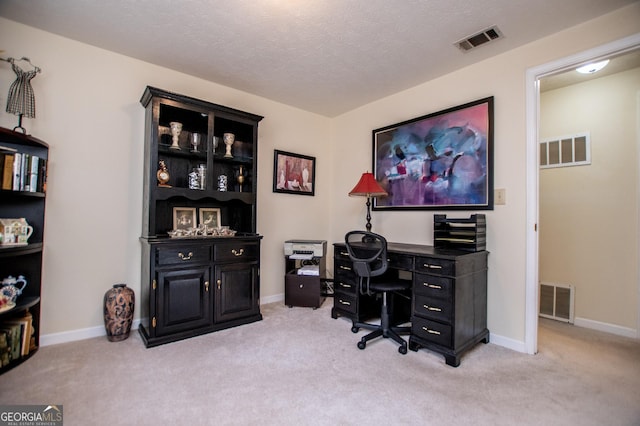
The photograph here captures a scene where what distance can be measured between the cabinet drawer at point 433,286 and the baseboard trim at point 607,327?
187 cm

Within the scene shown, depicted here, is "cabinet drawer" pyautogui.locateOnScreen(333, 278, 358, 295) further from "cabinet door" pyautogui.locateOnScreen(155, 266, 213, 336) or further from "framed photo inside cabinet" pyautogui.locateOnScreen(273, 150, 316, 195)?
"framed photo inside cabinet" pyautogui.locateOnScreen(273, 150, 316, 195)

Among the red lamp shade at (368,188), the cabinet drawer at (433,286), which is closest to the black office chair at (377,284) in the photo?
the cabinet drawer at (433,286)

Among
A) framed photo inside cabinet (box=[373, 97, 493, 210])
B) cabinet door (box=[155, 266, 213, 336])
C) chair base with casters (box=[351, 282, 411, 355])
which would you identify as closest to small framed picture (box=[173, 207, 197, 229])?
cabinet door (box=[155, 266, 213, 336])

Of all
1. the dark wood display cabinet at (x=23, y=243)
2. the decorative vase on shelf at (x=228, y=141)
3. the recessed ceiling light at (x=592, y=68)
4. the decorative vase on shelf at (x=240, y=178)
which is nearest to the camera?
the dark wood display cabinet at (x=23, y=243)

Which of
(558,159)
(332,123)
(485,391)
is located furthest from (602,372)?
(332,123)

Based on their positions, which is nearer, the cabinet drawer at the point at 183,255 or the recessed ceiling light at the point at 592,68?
the cabinet drawer at the point at 183,255

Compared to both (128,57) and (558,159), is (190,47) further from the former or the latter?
(558,159)

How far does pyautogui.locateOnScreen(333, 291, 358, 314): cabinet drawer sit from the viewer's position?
2851 millimetres

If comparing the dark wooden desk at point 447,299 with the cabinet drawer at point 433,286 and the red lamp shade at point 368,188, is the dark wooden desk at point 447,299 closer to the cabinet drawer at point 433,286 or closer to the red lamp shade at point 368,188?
the cabinet drawer at point 433,286

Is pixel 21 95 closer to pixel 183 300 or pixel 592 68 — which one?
pixel 183 300

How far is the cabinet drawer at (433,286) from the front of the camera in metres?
2.15

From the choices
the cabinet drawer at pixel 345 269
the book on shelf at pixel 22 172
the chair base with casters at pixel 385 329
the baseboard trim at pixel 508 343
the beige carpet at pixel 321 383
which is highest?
the book on shelf at pixel 22 172

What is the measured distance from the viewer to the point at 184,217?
2924 millimetres

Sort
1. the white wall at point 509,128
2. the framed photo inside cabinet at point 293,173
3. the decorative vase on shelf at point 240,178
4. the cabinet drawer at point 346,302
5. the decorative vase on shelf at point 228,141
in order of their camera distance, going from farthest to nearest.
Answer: the framed photo inside cabinet at point 293,173, the decorative vase on shelf at point 240,178, the decorative vase on shelf at point 228,141, the cabinet drawer at point 346,302, the white wall at point 509,128
